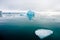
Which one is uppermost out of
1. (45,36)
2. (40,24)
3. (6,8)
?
(6,8)

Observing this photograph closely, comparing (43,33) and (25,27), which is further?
(25,27)

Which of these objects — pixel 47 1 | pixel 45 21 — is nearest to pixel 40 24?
pixel 45 21

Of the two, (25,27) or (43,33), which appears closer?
(43,33)

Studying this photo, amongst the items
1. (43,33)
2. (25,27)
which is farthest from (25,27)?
(43,33)

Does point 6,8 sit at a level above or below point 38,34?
above

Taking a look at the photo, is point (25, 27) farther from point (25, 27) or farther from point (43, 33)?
point (43, 33)

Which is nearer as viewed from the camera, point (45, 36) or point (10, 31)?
point (45, 36)

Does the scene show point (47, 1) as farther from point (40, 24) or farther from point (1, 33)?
point (1, 33)
